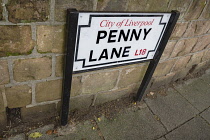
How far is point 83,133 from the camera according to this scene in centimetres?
180

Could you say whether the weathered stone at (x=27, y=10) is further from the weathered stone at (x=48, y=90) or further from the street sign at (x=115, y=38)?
the weathered stone at (x=48, y=90)

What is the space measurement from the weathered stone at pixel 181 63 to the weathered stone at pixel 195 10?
723 millimetres

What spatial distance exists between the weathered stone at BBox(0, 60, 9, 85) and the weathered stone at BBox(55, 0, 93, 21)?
0.53m

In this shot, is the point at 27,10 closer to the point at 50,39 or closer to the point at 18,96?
the point at 50,39

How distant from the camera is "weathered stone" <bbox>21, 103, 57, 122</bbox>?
1.65 metres

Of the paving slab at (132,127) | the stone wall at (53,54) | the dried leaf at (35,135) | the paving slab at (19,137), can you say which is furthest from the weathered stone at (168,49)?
the paving slab at (19,137)

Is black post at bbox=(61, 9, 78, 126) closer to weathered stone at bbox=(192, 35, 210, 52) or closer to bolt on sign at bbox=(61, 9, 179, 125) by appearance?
bolt on sign at bbox=(61, 9, 179, 125)

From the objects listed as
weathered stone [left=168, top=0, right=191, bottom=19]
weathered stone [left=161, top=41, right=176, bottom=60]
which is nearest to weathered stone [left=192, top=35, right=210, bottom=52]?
weathered stone [left=161, top=41, right=176, bottom=60]

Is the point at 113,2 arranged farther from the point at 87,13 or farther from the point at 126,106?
the point at 126,106

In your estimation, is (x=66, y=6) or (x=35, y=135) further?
(x=35, y=135)

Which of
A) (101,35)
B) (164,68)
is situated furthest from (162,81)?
(101,35)

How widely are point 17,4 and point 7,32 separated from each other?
20 centimetres

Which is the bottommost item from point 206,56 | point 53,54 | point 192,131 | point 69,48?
point 192,131

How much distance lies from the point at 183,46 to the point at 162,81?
A: 2.13 feet
